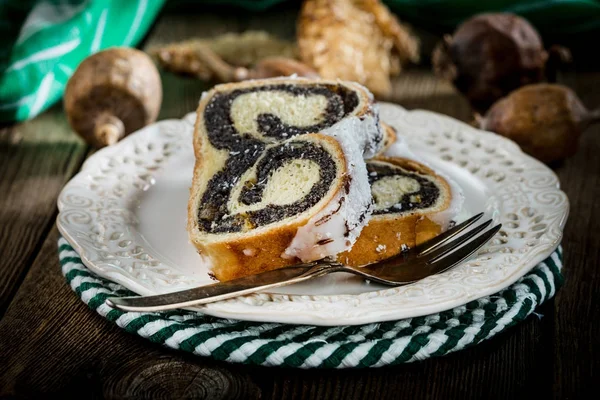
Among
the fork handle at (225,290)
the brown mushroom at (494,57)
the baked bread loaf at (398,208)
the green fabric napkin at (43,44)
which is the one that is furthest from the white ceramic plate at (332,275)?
the green fabric napkin at (43,44)

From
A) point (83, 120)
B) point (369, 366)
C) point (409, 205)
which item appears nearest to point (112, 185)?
point (83, 120)

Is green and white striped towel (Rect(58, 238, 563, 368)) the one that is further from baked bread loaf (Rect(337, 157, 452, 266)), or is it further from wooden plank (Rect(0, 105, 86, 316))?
wooden plank (Rect(0, 105, 86, 316))

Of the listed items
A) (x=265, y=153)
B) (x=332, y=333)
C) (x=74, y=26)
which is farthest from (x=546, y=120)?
(x=74, y=26)

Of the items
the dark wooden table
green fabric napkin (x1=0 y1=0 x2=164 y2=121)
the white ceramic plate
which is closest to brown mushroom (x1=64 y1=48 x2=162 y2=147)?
the white ceramic plate

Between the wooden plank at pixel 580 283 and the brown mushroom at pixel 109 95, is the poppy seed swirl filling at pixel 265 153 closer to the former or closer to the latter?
the brown mushroom at pixel 109 95

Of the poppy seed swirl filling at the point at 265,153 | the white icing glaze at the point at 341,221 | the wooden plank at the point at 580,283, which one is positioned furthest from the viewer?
the poppy seed swirl filling at the point at 265,153

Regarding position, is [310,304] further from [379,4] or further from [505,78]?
[379,4]
